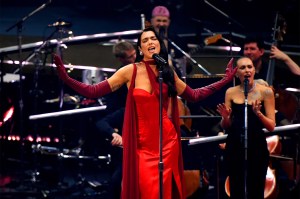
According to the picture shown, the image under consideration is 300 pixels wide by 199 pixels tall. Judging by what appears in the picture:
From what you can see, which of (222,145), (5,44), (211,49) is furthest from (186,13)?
(222,145)

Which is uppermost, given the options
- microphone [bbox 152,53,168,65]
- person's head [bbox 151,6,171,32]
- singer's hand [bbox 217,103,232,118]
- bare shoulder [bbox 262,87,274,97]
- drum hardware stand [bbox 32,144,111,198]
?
person's head [bbox 151,6,171,32]

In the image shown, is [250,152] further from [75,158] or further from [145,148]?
[75,158]

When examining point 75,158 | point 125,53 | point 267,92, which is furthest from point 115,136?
point 75,158

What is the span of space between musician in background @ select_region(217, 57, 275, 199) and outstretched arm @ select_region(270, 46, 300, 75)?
1.26m

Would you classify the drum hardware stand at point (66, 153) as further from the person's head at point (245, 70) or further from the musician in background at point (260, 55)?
the person's head at point (245, 70)

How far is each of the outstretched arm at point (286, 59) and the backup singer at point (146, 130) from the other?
A: 8.25 feet

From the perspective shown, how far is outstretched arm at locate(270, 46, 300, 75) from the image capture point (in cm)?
834

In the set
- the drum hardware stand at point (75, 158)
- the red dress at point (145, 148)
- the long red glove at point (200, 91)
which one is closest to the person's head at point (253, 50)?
the long red glove at point (200, 91)

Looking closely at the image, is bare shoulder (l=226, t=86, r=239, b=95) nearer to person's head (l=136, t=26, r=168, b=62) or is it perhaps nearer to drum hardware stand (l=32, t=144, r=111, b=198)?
person's head (l=136, t=26, r=168, b=62)

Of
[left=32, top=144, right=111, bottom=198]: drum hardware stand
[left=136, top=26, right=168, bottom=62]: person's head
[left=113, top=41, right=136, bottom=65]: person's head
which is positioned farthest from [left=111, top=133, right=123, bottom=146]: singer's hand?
[left=32, top=144, right=111, bottom=198]: drum hardware stand

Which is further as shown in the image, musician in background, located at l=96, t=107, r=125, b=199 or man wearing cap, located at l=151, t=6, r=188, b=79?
man wearing cap, located at l=151, t=6, r=188, b=79

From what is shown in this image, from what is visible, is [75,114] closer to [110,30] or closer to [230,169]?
[230,169]

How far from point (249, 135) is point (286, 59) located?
63.4 inches

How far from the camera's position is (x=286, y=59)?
841 centimetres
